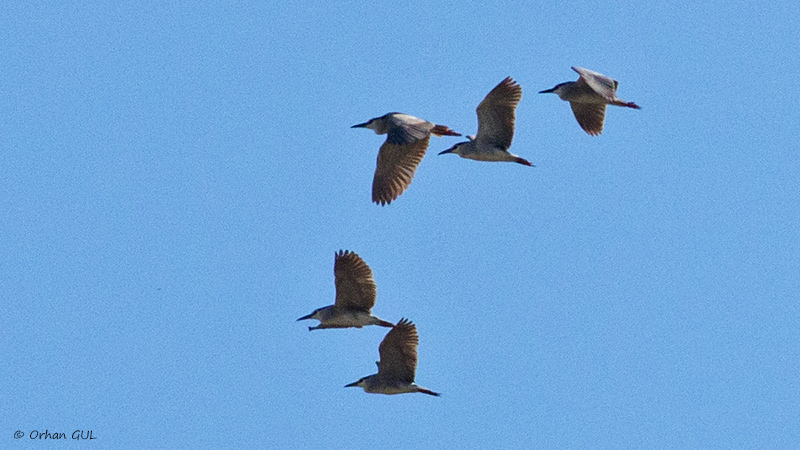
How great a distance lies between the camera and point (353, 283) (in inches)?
856

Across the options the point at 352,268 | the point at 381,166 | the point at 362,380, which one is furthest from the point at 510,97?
the point at 362,380

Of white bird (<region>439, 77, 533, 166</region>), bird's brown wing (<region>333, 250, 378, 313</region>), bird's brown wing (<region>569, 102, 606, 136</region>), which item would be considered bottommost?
bird's brown wing (<region>333, 250, 378, 313</region>)

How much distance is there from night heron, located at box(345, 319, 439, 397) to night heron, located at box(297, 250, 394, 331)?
251 mm

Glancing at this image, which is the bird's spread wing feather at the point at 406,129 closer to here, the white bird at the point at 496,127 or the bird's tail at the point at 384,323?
the white bird at the point at 496,127

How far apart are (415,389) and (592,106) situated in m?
6.25

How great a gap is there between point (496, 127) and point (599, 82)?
6.17 ft

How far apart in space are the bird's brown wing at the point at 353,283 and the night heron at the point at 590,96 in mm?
4627

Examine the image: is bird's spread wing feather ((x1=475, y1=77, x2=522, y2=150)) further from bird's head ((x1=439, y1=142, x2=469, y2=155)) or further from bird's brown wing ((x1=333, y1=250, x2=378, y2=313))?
bird's brown wing ((x1=333, y1=250, x2=378, y2=313))

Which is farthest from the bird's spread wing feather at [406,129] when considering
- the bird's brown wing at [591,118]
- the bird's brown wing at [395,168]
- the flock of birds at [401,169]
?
the bird's brown wing at [591,118]

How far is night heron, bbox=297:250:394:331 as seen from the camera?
21.5 meters

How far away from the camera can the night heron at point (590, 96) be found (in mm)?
22078

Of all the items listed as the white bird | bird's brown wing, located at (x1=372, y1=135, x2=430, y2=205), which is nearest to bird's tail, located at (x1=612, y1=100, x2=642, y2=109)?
the white bird

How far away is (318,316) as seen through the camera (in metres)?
23.0

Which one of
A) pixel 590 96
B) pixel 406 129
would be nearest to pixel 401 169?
pixel 406 129
